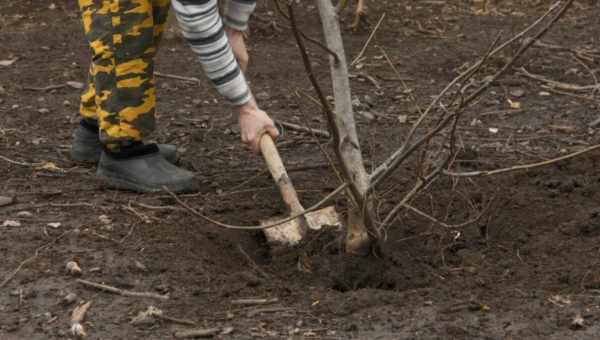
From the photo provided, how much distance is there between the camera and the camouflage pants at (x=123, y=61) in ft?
13.2

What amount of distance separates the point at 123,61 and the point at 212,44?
531 mm

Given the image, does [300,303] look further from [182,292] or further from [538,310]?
[538,310]

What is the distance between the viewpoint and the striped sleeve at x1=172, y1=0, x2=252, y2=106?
11.9 feet

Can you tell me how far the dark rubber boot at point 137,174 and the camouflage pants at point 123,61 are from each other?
7 cm

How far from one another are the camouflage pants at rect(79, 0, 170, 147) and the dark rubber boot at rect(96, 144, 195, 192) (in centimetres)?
7

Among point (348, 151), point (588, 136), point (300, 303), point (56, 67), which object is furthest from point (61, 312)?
point (56, 67)

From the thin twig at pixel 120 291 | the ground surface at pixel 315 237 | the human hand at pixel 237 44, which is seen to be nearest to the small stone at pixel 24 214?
the ground surface at pixel 315 237

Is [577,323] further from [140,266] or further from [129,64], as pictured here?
[129,64]

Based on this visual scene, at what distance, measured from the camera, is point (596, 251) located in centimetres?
360

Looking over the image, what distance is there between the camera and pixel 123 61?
13.4ft

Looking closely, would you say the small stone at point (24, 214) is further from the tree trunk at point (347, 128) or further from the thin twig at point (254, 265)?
the tree trunk at point (347, 128)

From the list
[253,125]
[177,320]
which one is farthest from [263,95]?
[177,320]

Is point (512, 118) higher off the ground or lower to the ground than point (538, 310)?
lower

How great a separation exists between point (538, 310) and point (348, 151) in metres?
0.79
